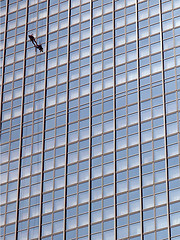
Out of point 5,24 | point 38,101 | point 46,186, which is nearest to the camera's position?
point 46,186

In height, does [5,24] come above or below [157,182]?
above

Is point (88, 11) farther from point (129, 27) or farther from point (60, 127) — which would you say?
point (60, 127)

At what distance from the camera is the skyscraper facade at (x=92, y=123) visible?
100 metres

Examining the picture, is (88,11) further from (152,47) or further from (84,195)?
(84,195)

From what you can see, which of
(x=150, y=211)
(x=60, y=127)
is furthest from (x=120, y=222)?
(x=60, y=127)

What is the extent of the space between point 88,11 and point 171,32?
1491 centimetres

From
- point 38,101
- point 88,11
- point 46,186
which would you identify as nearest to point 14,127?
point 38,101

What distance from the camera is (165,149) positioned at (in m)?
101

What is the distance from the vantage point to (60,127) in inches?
4380

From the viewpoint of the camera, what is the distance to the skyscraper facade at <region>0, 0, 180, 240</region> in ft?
329

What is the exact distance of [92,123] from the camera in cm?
10881

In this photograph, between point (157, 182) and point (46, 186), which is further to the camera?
point (46, 186)

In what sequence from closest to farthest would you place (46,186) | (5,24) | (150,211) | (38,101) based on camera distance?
(150,211), (46,186), (38,101), (5,24)

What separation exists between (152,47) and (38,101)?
17.6 m
